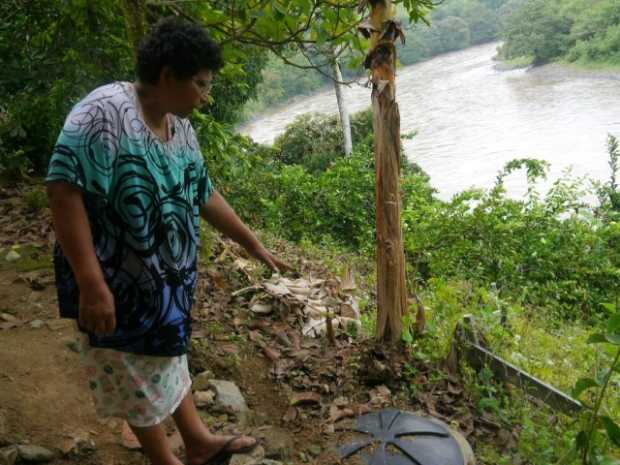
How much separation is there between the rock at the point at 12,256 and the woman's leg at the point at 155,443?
287 cm

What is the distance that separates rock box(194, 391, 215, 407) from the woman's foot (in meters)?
0.53

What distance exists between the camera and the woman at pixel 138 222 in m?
1.34

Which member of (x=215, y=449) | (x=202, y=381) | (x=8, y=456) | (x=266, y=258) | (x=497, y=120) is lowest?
(x=497, y=120)

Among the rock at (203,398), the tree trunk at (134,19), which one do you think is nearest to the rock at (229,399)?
the rock at (203,398)

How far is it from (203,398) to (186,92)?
1661mm

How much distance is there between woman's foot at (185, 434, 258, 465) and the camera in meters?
1.97

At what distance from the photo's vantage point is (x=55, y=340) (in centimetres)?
296

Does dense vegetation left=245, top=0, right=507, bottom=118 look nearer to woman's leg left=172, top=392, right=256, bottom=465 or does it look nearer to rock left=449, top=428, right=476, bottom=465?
rock left=449, top=428, right=476, bottom=465

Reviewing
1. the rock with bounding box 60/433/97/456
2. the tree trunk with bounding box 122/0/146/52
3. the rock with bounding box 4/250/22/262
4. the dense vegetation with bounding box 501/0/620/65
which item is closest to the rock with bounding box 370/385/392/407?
the rock with bounding box 60/433/97/456

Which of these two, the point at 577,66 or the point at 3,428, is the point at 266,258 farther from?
the point at 577,66

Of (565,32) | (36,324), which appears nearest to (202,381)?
(36,324)

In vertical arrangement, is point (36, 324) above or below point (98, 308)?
below

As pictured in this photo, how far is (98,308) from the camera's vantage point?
1.38 meters

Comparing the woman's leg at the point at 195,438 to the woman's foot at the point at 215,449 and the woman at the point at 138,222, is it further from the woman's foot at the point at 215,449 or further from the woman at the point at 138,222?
the woman at the point at 138,222
